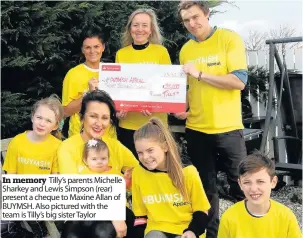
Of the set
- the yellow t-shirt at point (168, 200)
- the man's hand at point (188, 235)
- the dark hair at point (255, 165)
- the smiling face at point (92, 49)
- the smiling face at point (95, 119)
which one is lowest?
the man's hand at point (188, 235)

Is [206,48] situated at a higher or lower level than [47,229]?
higher

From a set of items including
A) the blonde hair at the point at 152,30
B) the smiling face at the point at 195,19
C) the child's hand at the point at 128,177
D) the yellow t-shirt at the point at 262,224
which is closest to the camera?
the yellow t-shirt at the point at 262,224

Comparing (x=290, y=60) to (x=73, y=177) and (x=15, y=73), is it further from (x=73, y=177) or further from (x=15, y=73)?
(x=73, y=177)

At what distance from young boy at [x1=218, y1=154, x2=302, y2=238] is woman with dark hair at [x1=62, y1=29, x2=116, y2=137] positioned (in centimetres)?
77

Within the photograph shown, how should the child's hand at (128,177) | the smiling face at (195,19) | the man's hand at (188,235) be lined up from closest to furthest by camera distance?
1. the man's hand at (188,235)
2. the child's hand at (128,177)
3. the smiling face at (195,19)

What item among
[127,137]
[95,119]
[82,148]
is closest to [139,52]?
[127,137]

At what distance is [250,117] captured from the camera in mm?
5039

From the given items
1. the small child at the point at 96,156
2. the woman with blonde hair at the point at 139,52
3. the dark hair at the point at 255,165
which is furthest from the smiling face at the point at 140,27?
the dark hair at the point at 255,165

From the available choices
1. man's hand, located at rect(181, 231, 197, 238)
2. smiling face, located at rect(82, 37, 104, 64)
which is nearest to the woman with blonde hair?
smiling face, located at rect(82, 37, 104, 64)

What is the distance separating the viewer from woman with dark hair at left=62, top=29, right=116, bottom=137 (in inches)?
110

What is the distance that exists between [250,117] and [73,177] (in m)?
2.89

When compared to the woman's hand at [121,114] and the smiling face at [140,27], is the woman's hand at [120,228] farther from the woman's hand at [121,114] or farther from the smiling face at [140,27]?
the smiling face at [140,27]

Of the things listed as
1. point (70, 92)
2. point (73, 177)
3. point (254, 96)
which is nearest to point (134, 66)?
point (70, 92)

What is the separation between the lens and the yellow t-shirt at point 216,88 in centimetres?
268
